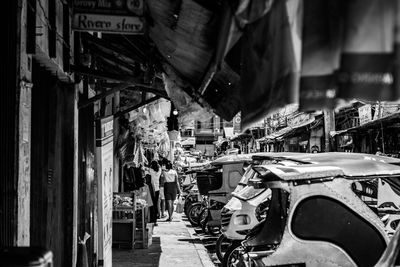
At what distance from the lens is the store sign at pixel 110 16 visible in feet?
19.2

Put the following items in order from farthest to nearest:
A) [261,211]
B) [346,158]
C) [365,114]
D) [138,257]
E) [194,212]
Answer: [194,212] < [365,114] < [138,257] < [261,211] < [346,158]

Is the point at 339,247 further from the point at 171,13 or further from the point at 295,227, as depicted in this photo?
the point at 171,13

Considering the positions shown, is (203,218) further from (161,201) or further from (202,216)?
(161,201)

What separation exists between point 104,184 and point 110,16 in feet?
12.3

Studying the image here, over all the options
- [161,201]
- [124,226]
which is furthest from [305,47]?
[161,201]

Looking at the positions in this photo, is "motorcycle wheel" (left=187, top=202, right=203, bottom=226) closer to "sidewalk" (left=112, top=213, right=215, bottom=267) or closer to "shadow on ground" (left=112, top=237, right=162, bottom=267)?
"sidewalk" (left=112, top=213, right=215, bottom=267)

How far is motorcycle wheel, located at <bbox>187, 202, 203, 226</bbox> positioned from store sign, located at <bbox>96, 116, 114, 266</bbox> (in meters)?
9.58

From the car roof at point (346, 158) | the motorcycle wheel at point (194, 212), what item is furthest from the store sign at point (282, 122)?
the car roof at point (346, 158)

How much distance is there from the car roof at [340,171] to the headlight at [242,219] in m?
3.89

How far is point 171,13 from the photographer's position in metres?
5.07

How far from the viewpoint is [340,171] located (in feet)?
21.5

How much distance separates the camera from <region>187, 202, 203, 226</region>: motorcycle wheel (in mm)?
18891

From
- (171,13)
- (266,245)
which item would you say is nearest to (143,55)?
(171,13)

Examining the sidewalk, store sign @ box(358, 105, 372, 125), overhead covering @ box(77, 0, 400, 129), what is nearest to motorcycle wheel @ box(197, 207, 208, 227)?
the sidewalk
